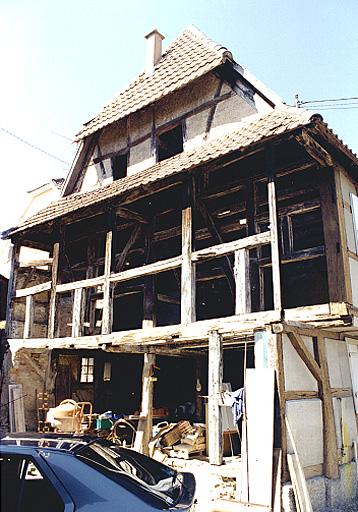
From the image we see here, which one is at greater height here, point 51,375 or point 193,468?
point 51,375

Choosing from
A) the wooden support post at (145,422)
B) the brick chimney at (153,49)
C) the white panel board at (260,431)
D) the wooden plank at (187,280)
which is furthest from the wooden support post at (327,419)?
the brick chimney at (153,49)

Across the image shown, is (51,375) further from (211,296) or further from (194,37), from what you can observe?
(194,37)

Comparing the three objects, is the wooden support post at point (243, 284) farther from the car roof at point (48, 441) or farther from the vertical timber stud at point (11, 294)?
the vertical timber stud at point (11, 294)

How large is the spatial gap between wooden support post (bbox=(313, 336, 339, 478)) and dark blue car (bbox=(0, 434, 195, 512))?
4557 mm

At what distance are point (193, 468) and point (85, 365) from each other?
7020 millimetres

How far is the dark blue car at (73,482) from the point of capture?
3.04m

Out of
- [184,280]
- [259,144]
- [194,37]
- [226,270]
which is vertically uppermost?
[194,37]

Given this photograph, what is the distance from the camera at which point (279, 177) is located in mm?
9664

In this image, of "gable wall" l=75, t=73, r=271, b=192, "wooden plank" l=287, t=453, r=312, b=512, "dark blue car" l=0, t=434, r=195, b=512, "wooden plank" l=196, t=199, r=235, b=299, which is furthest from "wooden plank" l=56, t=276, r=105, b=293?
"dark blue car" l=0, t=434, r=195, b=512

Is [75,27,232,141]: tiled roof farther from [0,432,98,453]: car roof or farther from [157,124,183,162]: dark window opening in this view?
[0,432,98,453]: car roof

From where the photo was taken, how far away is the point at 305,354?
737cm

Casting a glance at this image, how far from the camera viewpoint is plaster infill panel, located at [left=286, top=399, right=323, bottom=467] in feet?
22.6

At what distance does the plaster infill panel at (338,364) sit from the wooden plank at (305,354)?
2.67 ft

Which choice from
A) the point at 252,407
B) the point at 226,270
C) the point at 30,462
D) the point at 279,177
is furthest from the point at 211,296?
the point at 30,462
